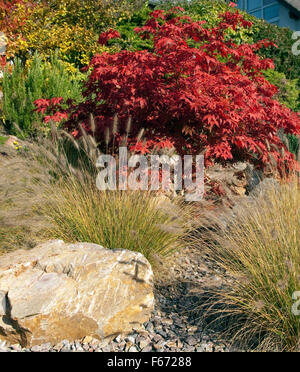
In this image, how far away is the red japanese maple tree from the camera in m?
4.02

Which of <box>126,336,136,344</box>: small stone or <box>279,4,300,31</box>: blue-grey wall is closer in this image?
<box>126,336,136,344</box>: small stone

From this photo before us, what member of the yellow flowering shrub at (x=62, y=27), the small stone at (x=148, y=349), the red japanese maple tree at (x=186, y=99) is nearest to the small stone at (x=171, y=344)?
the small stone at (x=148, y=349)

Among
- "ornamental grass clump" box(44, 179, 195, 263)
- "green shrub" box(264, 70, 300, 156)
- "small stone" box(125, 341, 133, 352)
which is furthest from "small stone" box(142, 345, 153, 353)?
"green shrub" box(264, 70, 300, 156)

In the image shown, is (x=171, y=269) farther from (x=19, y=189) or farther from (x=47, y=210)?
(x=19, y=189)

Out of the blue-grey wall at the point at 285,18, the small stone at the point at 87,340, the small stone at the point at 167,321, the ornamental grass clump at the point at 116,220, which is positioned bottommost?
the small stone at the point at 87,340

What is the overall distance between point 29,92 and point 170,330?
227 inches

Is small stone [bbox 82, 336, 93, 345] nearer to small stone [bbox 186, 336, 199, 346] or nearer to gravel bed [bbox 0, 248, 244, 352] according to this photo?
gravel bed [bbox 0, 248, 244, 352]

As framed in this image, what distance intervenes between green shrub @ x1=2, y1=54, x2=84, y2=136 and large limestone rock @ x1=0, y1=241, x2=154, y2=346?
436cm

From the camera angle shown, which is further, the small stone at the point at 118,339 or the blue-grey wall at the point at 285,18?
the blue-grey wall at the point at 285,18

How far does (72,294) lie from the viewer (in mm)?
2697

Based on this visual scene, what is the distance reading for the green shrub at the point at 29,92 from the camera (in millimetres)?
7266

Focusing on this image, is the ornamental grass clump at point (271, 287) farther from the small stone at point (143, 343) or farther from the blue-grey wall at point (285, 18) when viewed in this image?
the blue-grey wall at point (285, 18)

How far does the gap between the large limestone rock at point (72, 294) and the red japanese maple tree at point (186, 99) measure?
1417mm

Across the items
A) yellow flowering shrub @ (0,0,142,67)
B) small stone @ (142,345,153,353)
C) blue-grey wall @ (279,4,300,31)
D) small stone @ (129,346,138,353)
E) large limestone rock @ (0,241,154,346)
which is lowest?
small stone @ (129,346,138,353)
